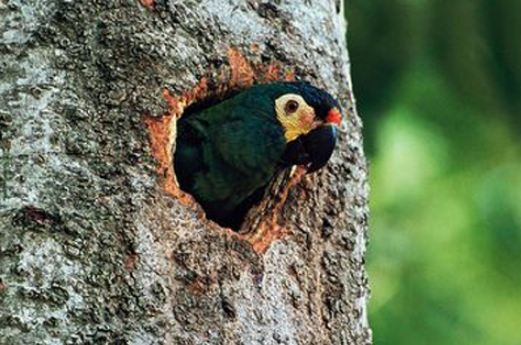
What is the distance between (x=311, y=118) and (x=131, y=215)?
0.72 meters

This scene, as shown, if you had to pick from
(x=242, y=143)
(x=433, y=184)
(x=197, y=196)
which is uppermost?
(x=433, y=184)

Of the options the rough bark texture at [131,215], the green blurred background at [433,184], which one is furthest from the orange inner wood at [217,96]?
the green blurred background at [433,184]

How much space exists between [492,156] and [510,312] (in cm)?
65

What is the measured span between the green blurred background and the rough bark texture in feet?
5.35

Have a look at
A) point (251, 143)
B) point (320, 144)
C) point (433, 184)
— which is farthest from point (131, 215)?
point (433, 184)

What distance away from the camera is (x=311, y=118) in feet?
10.2

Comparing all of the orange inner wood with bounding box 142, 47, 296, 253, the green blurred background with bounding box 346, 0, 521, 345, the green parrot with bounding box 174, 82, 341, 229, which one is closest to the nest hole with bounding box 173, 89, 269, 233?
the green parrot with bounding box 174, 82, 341, 229

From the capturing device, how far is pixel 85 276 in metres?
2.45

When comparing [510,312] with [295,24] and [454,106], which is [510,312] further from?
[295,24]

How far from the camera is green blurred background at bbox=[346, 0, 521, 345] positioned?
4.64 m

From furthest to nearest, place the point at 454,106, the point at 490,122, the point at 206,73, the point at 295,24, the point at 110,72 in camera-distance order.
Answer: the point at 454,106, the point at 490,122, the point at 295,24, the point at 206,73, the point at 110,72

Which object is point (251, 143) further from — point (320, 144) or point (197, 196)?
point (320, 144)

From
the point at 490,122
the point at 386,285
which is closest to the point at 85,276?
the point at 490,122

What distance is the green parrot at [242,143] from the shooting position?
309 centimetres
